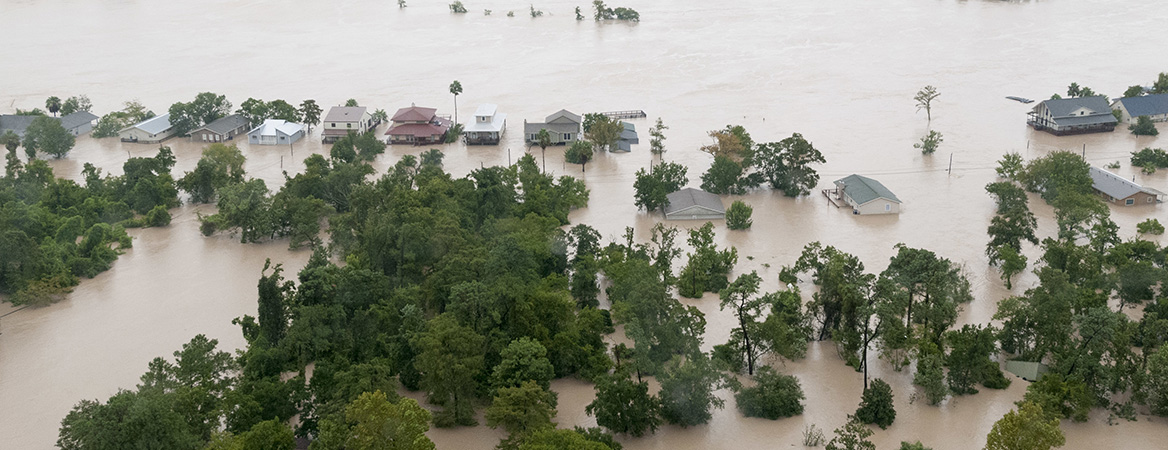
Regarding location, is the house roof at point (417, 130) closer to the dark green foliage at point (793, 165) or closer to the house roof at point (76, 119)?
the house roof at point (76, 119)

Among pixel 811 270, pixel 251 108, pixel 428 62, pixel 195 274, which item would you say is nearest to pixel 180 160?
pixel 251 108

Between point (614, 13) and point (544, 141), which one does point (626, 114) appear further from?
point (614, 13)

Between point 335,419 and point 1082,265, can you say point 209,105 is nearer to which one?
point 335,419

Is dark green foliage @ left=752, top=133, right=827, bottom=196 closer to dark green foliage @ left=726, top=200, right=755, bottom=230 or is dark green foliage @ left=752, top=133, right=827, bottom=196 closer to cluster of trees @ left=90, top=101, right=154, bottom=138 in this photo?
dark green foliage @ left=726, top=200, right=755, bottom=230

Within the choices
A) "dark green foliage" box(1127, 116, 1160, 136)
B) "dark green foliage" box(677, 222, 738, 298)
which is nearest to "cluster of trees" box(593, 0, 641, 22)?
"dark green foliage" box(1127, 116, 1160, 136)

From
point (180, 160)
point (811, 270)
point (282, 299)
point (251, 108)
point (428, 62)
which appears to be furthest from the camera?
point (428, 62)

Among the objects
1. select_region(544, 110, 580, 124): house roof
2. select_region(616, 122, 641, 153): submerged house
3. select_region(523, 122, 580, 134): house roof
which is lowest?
Answer: select_region(616, 122, 641, 153): submerged house

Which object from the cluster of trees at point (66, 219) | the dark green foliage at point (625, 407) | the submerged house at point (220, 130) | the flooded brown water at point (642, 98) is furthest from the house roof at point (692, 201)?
the submerged house at point (220, 130)
